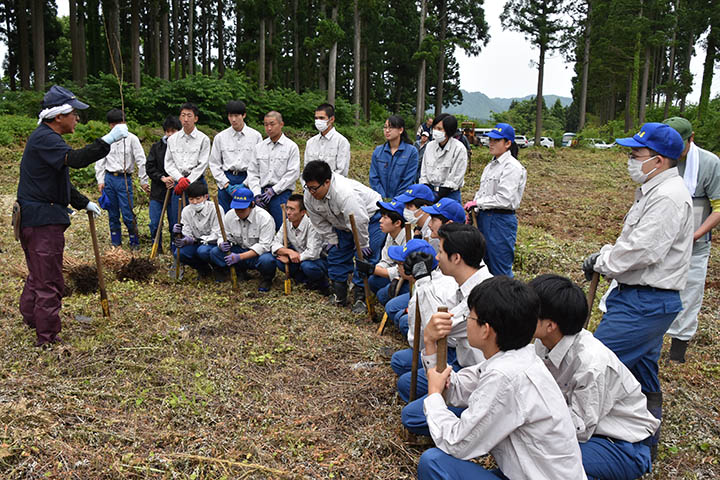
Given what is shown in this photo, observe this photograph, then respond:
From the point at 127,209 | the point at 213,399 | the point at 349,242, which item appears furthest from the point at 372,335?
the point at 127,209

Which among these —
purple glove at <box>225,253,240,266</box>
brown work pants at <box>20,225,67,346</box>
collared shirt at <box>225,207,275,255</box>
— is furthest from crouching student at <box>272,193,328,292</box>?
brown work pants at <box>20,225,67,346</box>

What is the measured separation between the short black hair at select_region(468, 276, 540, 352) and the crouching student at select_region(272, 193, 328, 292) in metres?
3.75

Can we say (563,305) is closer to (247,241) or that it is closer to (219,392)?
(219,392)

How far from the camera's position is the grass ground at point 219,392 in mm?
2869

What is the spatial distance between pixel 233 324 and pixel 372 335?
1.27m

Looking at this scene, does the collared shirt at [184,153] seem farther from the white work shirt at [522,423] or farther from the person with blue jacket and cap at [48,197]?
the white work shirt at [522,423]

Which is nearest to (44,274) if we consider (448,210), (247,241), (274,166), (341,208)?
(247,241)

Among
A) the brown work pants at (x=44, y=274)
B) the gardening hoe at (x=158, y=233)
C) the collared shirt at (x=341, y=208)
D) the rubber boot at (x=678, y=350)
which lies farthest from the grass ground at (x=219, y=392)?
the gardening hoe at (x=158, y=233)

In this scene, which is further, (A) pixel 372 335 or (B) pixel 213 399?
(A) pixel 372 335

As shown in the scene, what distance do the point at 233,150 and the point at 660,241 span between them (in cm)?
527

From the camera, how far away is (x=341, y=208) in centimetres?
523

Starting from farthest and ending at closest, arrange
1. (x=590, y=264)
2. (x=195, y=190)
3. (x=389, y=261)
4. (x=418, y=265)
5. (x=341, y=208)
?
(x=195, y=190) → (x=341, y=208) → (x=389, y=261) → (x=590, y=264) → (x=418, y=265)

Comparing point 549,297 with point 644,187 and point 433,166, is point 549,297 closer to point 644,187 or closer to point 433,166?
point 644,187

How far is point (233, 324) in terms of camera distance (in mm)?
4789
